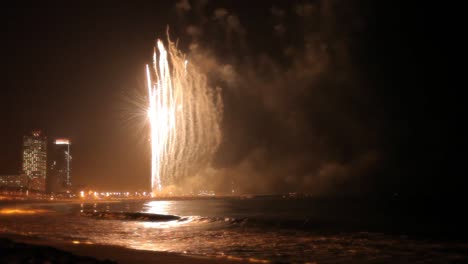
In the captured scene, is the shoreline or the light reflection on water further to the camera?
the light reflection on water

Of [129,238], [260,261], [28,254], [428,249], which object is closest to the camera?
[28,254]

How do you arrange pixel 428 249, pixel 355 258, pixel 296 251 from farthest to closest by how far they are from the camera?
pixel 428 249 → pixel 296 251 → pixel 355 258

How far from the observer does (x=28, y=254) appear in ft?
44.8

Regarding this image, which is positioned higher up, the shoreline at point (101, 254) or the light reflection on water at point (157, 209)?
the shoreline at point (101, 254)

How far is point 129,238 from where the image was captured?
25.8 metres

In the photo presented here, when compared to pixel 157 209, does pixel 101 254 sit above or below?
above

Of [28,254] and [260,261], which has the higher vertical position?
[28,254]

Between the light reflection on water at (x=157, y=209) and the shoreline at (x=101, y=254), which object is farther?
the light reflection on water at (x=157, y=209)

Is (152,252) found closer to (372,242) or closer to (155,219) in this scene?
(372,242)

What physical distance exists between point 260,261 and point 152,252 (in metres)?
4.35

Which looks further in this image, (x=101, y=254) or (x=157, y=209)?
(x=157, y=209)

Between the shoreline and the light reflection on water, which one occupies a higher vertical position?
the shoreline

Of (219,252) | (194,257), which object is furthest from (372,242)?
(194,257)

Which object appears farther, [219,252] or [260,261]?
[219,252]
